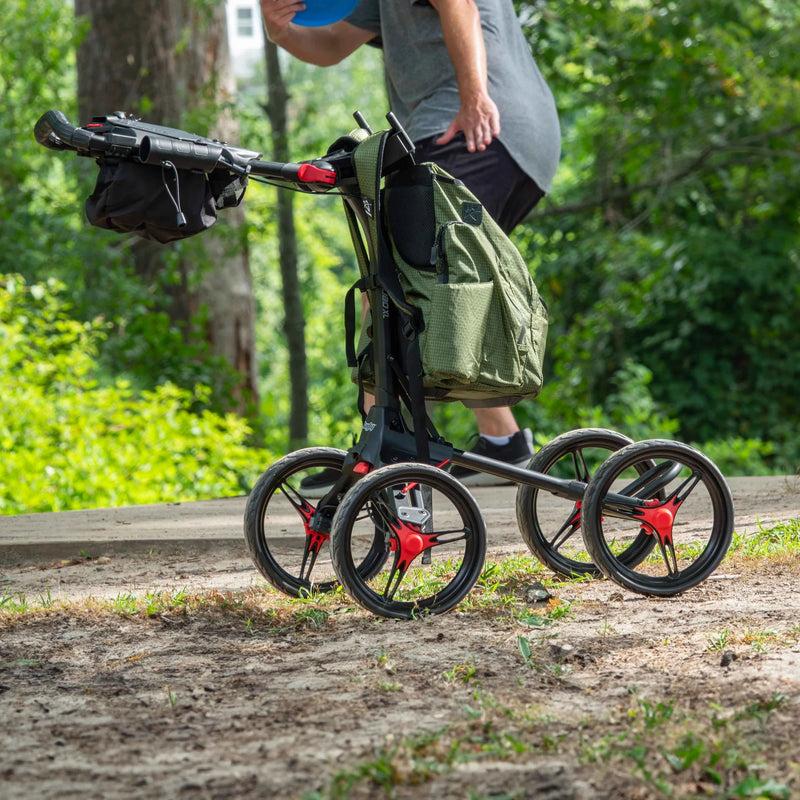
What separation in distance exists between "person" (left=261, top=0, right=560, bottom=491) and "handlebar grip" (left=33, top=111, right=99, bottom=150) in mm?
Result: 1064

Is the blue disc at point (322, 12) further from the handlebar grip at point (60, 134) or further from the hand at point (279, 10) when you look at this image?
the handlebar grip at point (60, 134)

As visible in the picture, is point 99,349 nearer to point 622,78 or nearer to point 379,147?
point 622,78

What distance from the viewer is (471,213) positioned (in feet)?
9.39

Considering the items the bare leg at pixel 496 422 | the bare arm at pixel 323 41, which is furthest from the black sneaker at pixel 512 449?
the bare arm at pixel 323 41

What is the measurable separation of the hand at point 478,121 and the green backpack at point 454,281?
588 mm

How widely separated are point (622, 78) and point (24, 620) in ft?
28.4

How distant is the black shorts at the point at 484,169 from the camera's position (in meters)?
3.54

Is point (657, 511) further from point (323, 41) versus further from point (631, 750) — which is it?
point (323, 41)

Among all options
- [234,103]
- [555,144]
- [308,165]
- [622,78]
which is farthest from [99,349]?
[308,165]

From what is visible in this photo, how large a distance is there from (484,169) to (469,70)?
333mm

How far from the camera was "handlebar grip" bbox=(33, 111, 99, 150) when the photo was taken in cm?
259

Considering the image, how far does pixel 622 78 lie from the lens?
10227 millimetres

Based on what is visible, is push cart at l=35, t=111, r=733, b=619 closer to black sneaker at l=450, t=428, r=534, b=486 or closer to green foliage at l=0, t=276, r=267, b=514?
black sneaker at l=450, t=428, r=534, b=486

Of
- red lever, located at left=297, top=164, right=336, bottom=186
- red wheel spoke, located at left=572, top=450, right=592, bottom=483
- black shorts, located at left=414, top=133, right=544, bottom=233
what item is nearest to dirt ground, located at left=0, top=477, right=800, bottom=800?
red wheel spoke, located at left=572, top=450, right=592, bottom=483
